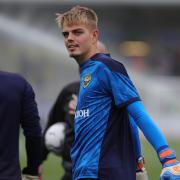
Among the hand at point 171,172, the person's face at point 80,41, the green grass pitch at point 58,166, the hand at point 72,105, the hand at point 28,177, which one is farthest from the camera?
the green grass pitch at point 58,166

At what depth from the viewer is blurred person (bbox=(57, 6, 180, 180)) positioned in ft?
17.8

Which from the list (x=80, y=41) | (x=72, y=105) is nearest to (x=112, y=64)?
(x=80, y=41)

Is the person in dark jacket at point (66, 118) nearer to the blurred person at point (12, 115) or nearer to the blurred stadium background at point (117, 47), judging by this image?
the blurred person at point (12, 115)

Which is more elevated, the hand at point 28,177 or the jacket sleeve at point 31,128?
the jacket sleeve at point 31,128

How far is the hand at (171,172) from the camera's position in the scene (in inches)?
198

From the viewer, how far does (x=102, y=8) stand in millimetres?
41250

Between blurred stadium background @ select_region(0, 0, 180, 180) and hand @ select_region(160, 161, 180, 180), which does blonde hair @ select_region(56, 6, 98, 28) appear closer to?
hand @ select_region(160, 161, 180, 180)

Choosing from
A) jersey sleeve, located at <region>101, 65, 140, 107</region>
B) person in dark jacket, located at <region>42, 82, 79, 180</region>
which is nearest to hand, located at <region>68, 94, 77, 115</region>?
person in dark jacket, located at <region>42, 82, 79, 180</region>

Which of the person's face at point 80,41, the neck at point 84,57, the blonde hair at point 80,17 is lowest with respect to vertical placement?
the neck at point 84,57

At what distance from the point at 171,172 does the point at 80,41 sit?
1205 mm

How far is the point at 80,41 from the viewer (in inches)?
223

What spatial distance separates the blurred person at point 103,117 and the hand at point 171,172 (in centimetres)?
39

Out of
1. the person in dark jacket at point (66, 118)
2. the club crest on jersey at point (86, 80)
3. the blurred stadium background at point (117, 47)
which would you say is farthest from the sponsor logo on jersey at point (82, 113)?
the blurred stadium background at point (117, 47)

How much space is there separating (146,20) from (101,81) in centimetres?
3848
